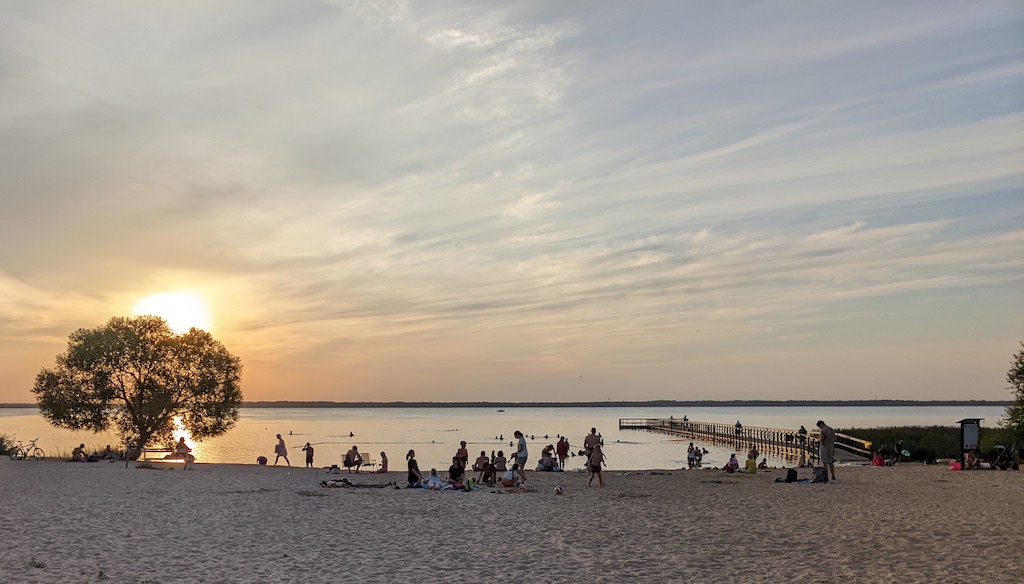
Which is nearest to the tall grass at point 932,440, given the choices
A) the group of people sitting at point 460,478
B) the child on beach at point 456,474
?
the group of people sitting at point 460,478

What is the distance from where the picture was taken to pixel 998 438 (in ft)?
127

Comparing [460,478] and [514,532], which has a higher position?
[514,532]

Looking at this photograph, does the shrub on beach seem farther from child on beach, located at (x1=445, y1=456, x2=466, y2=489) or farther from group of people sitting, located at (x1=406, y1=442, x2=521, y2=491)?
child on beach, located at (x1=445, y1=456, x2=466, y2=489)

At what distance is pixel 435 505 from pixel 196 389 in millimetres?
30218

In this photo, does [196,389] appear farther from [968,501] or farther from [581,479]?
[968,501]

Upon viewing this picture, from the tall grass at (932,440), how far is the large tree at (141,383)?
37837 mm

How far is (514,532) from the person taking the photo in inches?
645

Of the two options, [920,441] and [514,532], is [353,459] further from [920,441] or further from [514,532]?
[920,441]

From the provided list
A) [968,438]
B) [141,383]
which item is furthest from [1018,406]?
[141,383]

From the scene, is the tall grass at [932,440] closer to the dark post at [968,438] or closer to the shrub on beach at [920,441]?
the shrub on beach at [920,441]

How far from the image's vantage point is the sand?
1220cm

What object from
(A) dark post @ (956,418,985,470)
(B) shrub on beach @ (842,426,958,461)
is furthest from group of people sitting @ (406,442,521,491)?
(B) shrub on beach @ (842,426,958,461)

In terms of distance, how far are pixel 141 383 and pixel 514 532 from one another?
118 ft

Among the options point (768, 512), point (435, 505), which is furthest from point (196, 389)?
point (768, 512)
